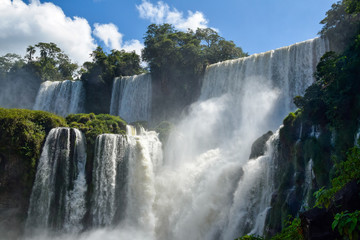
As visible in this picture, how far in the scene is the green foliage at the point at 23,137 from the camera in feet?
63.8

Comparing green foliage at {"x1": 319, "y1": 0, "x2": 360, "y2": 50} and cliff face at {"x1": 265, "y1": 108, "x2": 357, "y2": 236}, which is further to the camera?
green foliage at {"x1": 319, "y1": 0, "x2": 360, "y2": 50}

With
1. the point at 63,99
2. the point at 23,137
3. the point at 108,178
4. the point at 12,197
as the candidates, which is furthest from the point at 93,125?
the point at 63,99

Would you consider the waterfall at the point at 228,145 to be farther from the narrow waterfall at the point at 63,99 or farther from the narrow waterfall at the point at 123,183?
the narrow waterfall at the point at 63,99

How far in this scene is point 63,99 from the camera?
37.6 meters

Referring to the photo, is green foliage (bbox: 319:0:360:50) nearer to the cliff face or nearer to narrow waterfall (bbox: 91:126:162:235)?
the cliff face

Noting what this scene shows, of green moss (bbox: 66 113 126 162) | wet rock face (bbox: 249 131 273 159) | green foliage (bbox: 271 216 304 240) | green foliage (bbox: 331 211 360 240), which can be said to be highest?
green moss (bbox: 66 113 126 162)

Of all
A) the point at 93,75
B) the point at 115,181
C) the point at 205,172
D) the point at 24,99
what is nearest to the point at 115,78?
the point at 93,75

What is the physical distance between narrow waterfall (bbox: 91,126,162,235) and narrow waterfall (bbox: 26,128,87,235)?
113cm

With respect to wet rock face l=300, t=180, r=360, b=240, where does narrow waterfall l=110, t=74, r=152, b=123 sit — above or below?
above

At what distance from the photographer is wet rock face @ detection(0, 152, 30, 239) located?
1895cm

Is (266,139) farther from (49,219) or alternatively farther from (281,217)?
(49,219)

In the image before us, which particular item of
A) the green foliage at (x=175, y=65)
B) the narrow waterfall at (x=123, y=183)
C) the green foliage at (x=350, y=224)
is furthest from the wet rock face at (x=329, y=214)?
the green foliage at (x=175, y=65)

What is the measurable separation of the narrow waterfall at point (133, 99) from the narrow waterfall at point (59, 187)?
Result: 14.8m

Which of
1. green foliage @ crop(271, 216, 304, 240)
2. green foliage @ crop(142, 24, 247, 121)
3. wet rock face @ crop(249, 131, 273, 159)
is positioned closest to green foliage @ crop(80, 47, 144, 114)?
green foliage @ crop(142, 24, 247, 121)
